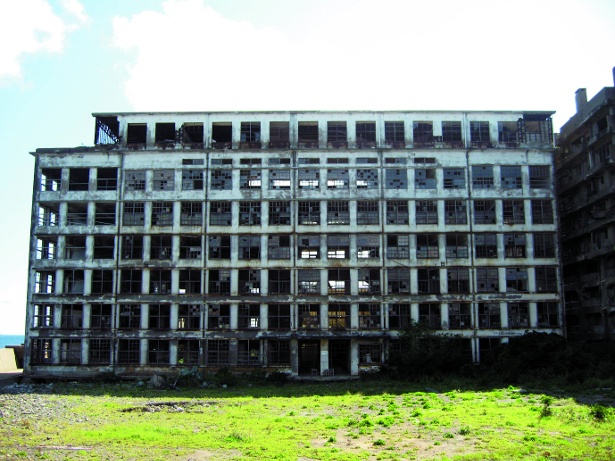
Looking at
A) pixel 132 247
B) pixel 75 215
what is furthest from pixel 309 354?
pixel 75 215

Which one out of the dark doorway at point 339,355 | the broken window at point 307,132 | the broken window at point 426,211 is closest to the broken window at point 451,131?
the broken window at point 426,211

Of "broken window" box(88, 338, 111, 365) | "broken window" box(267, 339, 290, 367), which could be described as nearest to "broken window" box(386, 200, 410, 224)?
"broken window" box(267, 339, 290, 367)

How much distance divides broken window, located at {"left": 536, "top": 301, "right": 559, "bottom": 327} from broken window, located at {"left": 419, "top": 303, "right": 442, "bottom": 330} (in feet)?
26.4

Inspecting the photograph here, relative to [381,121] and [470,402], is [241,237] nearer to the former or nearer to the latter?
[381,121]

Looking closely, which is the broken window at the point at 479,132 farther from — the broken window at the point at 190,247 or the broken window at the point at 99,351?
the broken window at the point at 99,351

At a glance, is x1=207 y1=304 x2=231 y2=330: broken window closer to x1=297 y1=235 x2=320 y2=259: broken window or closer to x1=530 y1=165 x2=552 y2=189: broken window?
x1=297 y1=235 x2=320 y2=259: broken window

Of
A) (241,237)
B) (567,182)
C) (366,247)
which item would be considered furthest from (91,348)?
(567,182)

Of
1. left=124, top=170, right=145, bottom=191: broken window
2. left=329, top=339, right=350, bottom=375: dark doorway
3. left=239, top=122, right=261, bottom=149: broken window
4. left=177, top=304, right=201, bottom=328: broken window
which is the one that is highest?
left=239, top=122, right=261, bottom=149: broken window

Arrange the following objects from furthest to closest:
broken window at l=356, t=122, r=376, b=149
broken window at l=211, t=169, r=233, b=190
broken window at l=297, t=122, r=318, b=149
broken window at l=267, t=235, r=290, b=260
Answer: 1. broken window at l=297, t=122, r=318, b=149
2. broken window at l=356, t=122, r=376, b=149
3. broken window at l=211, t=169, r=233, b=190
4. broken window at l=267, t=235, r=290, b=260

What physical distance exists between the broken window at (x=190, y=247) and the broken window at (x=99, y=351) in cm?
914

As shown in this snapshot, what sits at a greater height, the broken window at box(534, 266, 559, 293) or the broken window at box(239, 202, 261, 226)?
the broken window at box(239, 202, 261, 226)

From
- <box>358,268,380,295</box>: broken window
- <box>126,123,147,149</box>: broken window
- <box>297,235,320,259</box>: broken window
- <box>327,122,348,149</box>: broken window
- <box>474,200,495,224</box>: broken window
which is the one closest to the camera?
<box>358,268,380,295</box>: broken window

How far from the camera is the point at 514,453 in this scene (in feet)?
64.1

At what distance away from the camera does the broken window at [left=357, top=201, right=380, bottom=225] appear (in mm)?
49844
